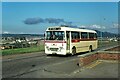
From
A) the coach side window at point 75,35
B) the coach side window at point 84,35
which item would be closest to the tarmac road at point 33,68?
the coach side window at point 75,35

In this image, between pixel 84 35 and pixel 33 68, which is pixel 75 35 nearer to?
pixel 84 35

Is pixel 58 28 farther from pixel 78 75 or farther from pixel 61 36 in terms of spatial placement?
Result: pixel 78 75

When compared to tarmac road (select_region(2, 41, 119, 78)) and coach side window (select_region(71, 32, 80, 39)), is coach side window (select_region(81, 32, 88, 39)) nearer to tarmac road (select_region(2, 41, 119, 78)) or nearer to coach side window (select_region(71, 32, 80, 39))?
coach side window (select_region(71, 32, 80, 39))

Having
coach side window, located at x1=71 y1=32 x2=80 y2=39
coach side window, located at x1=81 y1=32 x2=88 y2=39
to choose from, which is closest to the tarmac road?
coach side window, located at x1=71 y1=32 x2=80 y2=39

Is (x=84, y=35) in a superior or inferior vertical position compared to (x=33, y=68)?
superior

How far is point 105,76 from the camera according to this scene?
13.4m

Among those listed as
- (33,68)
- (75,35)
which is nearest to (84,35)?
(75,35)

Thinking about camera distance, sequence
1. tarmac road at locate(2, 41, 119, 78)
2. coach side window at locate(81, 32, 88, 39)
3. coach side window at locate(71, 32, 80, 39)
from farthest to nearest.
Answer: coach side window at locate(81, 32, 88, 39)
coach side window at locate(71, 32, 80, 39)
tarmac road at locate(2, 41, 119, 78)

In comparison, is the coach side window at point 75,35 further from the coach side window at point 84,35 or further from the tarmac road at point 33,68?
the tarmac road at point 33,68

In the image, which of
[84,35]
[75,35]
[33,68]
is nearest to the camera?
[33,68]

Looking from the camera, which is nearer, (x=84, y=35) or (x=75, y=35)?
(x=75, y=35)

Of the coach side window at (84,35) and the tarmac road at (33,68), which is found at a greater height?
the coach side window at (84,35)

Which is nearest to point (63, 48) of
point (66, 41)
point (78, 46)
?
point (66, 41)

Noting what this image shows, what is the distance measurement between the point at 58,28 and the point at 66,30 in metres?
0.79
